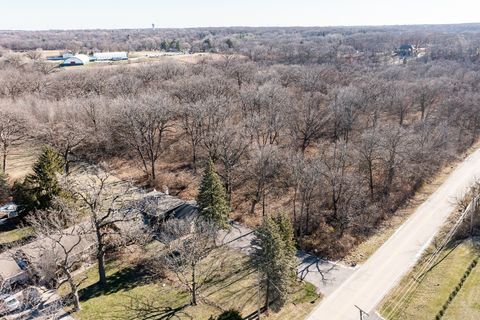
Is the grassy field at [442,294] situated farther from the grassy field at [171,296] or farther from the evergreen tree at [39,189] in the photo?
the evergreen tree at [39,189]

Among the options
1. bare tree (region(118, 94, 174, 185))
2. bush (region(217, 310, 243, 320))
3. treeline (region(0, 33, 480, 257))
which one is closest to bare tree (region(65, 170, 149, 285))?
bush (region(217, 310, 243, 320))

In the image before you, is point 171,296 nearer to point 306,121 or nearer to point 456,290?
point 456,290

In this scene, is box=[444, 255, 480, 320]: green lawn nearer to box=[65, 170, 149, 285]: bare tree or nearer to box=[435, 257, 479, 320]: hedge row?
box=[435, 257, 479, 320]: hedge row

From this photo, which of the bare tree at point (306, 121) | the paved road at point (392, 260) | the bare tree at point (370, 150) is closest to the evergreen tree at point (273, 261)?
the paved road at point (392, 260)

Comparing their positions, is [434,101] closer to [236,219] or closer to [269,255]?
[236,219]

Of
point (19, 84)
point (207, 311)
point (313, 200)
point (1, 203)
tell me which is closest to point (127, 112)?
point (1, 203)

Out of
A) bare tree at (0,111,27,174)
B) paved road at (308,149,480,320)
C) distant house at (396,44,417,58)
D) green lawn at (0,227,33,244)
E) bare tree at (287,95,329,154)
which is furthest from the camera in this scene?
distant house at (396,44,417,58)

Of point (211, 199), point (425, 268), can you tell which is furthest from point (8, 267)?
point (425, 268)
